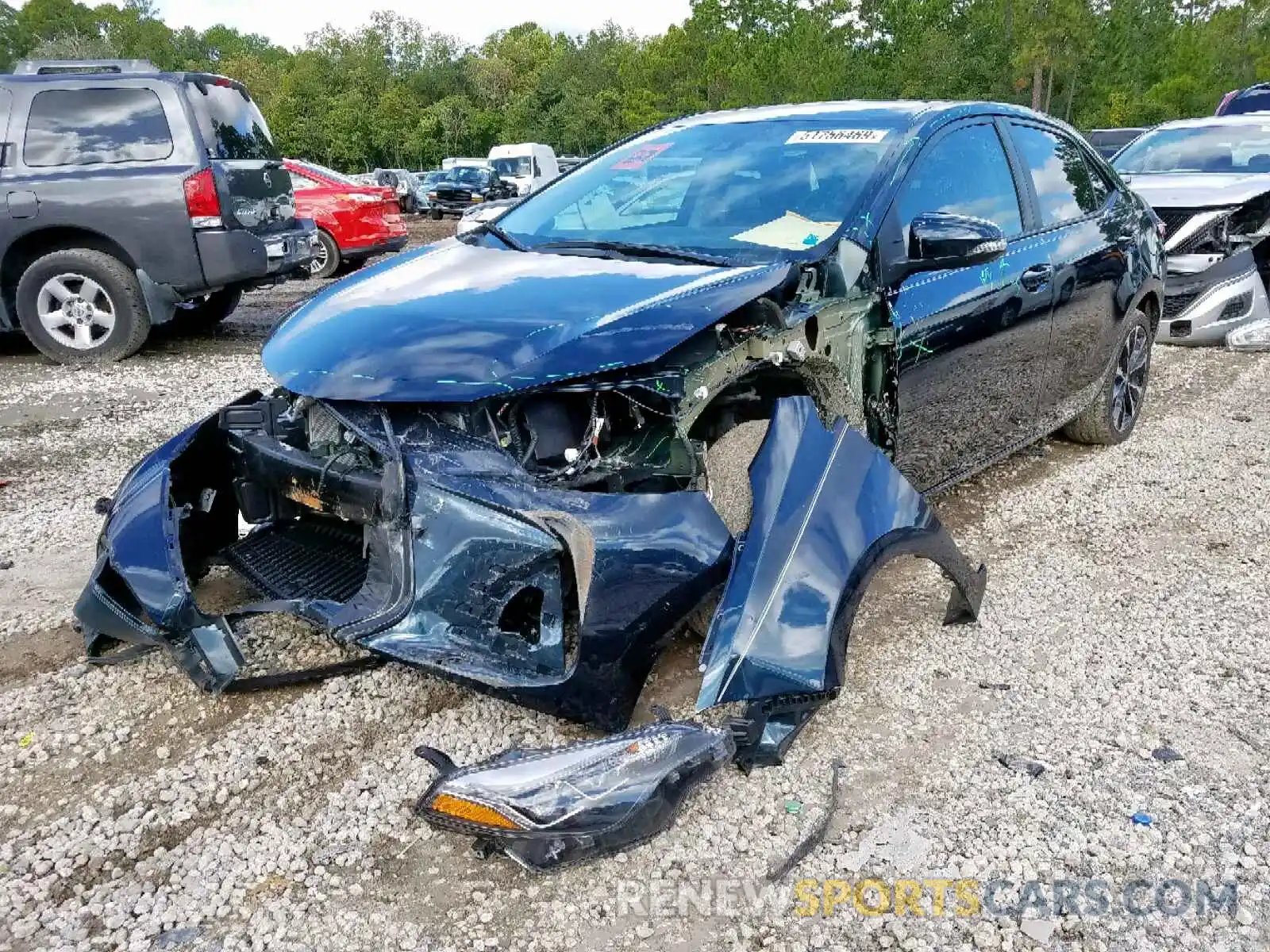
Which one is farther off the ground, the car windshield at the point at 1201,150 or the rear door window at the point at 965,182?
the rear door window at the point at 965,182

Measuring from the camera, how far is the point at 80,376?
710 centimetres

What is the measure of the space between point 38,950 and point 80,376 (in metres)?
5.97

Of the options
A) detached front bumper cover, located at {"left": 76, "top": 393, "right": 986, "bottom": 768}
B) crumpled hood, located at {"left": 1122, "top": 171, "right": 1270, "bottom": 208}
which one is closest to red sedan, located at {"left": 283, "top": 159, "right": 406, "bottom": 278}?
crumpled hood, located at {"left": 1122, "top": 171, "right": 1270, "bottom": 208}

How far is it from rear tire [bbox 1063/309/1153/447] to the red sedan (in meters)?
8.88

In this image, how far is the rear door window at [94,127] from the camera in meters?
7.20

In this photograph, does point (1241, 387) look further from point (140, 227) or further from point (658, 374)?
point (140, 227)

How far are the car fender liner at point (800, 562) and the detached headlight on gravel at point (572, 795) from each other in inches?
7.1

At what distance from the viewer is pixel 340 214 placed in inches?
467

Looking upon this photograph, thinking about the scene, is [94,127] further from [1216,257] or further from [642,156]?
[1216,257]

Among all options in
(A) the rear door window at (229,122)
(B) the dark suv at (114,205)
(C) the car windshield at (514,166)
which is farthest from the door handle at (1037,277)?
(C) the car windshield at (514,166)

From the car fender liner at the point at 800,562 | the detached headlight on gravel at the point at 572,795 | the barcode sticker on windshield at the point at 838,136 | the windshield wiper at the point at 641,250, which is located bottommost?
the detached headlight on gravel at the point at 572,795

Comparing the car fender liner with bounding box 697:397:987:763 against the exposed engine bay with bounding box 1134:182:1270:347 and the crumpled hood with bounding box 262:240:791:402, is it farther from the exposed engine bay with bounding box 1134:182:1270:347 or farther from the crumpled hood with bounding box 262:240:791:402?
the exposed engine bay with bounding box 1134:182:1270:347

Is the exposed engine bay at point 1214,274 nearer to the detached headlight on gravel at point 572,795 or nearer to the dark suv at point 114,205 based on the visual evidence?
the dark suv at point 114,205

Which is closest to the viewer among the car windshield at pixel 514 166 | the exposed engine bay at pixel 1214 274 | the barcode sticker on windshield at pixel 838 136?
the barcode sticker on windshield at pixel 838 136
